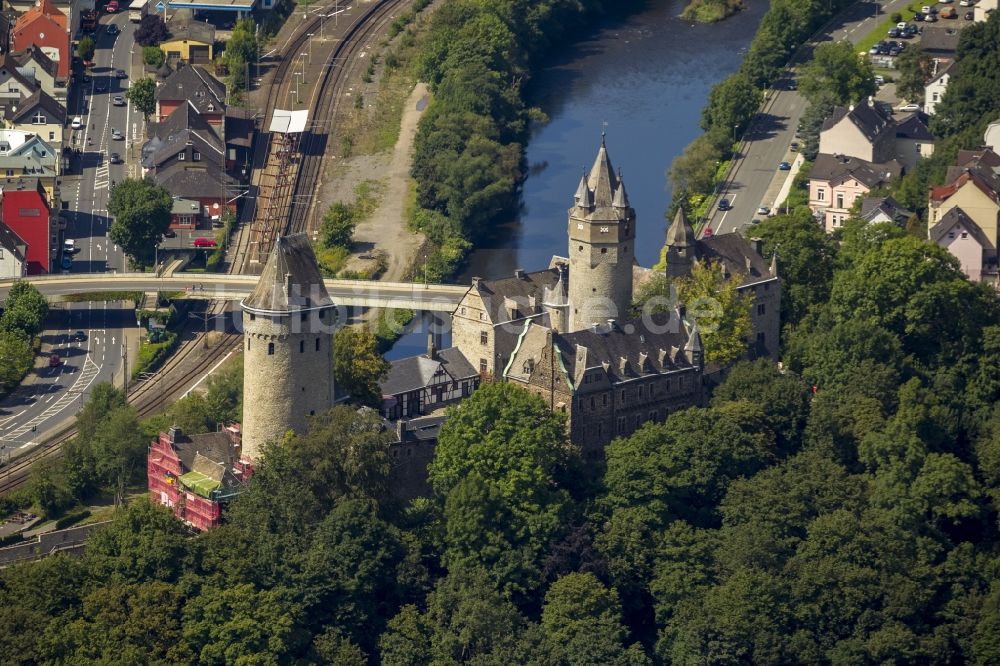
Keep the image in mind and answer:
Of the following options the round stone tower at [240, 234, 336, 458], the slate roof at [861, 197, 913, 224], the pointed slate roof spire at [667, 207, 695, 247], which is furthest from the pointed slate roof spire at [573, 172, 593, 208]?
the slate roof at [861, 197, 913, 224]

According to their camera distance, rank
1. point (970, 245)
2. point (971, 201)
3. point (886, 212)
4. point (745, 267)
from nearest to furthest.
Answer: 1. point (745, 267)
2. point (970, 245)
3. point (971, 201)
4. point (886, 212)

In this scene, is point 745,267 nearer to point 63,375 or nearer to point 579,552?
point 579,552

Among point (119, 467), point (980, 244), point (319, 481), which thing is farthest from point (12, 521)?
point (980, 244)

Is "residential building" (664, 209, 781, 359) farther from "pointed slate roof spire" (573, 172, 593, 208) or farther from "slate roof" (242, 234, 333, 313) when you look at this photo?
"slate roof" (242, 234, 333, 313)

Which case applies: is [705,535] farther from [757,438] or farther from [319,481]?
[319,481]

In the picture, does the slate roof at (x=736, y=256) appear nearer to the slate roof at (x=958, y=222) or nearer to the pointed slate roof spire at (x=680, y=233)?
the pointed slate roof spire at (x=680, y=233)

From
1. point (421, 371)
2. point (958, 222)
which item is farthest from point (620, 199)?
point (958, 222)
